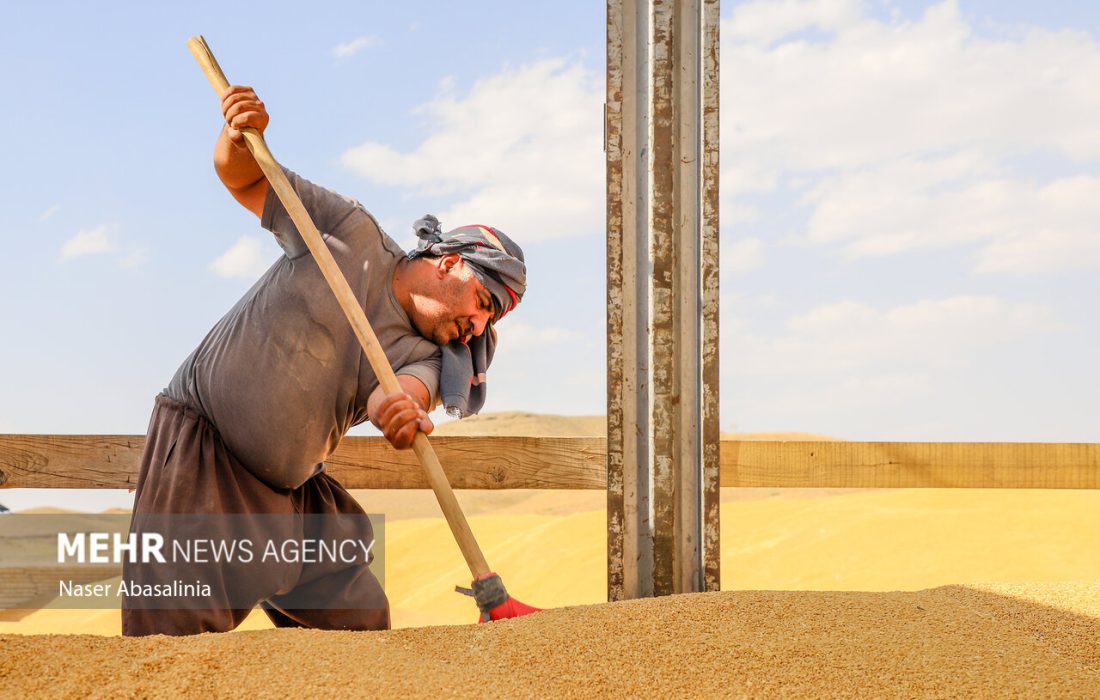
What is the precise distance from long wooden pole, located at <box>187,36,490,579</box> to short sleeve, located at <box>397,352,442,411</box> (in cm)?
13

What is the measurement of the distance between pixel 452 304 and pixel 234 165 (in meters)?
0.63

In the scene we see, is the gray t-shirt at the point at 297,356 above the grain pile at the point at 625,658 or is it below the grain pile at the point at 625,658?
above

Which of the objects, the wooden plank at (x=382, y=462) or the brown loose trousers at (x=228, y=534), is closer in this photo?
the brown loose trousers at (x=228, y=534)

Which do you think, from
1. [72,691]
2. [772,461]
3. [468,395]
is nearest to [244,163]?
[468,395]

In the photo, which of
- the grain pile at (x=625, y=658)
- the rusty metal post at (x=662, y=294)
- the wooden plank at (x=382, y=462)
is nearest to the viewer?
the grain pile at (x=625, y=658)

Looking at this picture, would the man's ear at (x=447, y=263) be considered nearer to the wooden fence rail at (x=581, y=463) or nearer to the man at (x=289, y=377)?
the man at (x=289, y=377)

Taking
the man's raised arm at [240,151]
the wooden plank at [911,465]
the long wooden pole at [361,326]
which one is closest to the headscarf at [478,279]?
the long wooden pole at [361,326]

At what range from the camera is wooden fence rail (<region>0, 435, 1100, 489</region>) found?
277 cm

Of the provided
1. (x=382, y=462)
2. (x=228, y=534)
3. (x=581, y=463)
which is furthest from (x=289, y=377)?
(x=581, y=463)

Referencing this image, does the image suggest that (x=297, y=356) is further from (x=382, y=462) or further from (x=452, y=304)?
(x=382, y=462)

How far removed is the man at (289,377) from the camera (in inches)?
85.0

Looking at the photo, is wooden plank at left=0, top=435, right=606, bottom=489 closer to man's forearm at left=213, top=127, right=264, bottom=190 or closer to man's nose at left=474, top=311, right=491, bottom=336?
man's nose at left=474, top=311, right=491, bottom=336

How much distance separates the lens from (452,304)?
7.40ft

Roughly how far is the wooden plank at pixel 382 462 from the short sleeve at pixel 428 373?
0.59 metres
